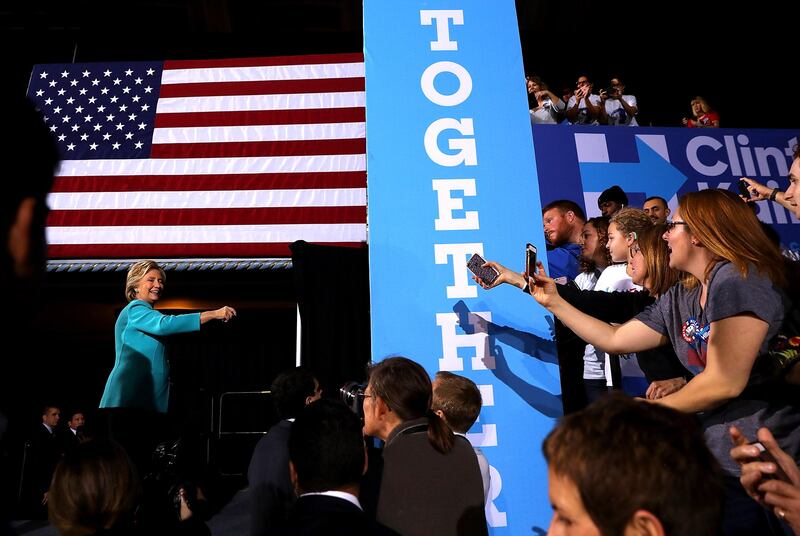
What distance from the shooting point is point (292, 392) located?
2719 millimetres

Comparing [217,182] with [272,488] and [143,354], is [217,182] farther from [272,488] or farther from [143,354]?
[272,488]

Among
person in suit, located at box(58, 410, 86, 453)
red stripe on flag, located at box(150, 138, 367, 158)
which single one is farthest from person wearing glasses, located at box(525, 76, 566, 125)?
person in suit, located at box(58, 410, 86, 453)

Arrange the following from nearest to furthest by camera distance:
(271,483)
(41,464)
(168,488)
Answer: (271,483) < (168,488) < (41,464)

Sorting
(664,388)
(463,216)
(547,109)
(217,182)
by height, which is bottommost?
(664,388)

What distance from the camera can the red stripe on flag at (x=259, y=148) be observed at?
557 centimetres

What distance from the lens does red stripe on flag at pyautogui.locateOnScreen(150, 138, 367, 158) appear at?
18.3 ft

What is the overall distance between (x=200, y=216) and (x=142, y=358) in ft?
8.59

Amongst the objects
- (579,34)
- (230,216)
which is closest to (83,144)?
(230,216)

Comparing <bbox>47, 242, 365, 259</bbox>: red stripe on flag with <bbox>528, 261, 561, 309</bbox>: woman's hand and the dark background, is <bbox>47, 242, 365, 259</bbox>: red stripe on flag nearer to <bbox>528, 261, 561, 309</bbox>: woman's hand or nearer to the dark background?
<bbox>528, 261, 561, 309</bbox>: woman's hand

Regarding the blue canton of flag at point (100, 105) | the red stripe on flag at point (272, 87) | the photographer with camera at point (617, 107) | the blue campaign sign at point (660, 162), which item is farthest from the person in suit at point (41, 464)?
the photographer with camera at point (617, 107)

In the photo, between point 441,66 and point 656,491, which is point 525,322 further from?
point 656,491

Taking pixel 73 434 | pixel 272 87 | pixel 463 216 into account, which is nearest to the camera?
pixel 463 216

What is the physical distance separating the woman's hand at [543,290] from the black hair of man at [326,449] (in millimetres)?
893

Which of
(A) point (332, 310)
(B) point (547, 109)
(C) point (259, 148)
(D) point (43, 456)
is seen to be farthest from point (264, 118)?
(D) point (43, 456)
